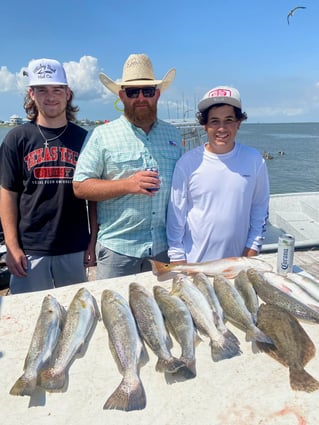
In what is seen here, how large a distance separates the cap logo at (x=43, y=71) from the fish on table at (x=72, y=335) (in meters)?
1.86

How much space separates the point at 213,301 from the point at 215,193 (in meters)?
1.02

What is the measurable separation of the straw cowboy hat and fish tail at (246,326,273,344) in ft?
6.99

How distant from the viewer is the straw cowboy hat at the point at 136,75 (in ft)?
9.93

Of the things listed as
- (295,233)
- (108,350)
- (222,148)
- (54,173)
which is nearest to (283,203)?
(295,233)

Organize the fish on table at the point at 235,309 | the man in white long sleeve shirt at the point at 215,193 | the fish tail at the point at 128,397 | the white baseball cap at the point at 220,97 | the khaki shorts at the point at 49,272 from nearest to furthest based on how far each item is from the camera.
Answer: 1. the fish tail at the point at 128,397
2. the fish on table at the point at 235,309
3. the white baseball cap at the point at 220,97
4. the man in white long sleeve shirt at the point at 215,193
5. the khaki shorts at the point at 49,272

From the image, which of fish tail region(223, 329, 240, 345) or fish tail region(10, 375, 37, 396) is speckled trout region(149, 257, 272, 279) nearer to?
fish tail region(223, 329, 240, 345)

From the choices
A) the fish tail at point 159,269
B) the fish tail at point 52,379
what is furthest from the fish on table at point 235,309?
the fish tail at point 52,379

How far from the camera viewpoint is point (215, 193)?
3.01 meters

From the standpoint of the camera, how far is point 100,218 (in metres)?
3.23

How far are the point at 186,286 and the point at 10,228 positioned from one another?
173 centimetres

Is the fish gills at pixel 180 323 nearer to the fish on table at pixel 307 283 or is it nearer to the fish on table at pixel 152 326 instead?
the fish on table at pixel 152 326

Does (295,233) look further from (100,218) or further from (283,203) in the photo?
(100,218)

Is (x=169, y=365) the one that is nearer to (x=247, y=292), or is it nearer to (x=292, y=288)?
(x=247, y=292)

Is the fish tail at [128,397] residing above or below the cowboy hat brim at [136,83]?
below
